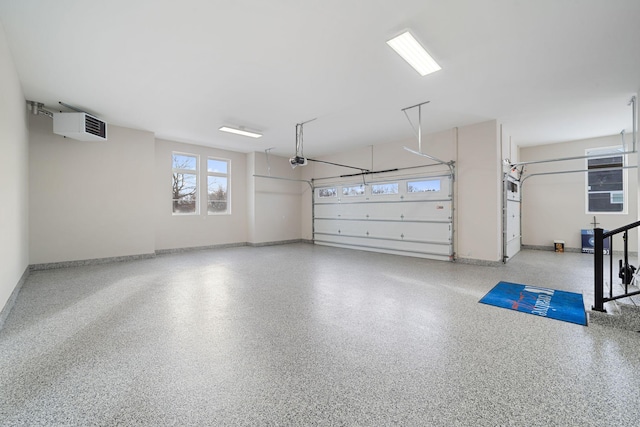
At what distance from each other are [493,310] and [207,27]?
4.47 m

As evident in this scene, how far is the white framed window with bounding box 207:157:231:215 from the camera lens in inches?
321

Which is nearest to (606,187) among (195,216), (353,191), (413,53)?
(353,191)

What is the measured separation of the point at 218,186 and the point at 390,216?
208 inches

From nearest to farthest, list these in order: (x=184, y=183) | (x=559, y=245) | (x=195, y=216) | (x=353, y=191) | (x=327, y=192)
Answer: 1. (x=559, y=245)
2. (x=184, y=183)
3. (x=195, y=216)
4. (x=353, y=191)
5. (x=327, y=192)

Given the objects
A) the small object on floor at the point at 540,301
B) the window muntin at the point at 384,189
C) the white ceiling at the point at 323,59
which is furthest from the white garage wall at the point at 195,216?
the small object on floor at the point at 540,301

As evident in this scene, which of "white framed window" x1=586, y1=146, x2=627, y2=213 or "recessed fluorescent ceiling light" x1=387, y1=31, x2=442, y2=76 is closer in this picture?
"recessed fluorescent ceiling light" x1=387, y1=31, x2=442, y2=76

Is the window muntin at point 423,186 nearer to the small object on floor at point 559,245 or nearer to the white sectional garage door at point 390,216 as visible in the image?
the white sectional garage door at point 390,216

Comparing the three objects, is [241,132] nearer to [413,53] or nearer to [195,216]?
[195,216]

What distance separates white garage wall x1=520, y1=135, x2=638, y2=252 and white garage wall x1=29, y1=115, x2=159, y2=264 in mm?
10458

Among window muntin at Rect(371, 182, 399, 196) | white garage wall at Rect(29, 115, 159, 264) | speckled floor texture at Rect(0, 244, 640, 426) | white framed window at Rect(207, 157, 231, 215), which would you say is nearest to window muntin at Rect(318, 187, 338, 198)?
window muntin at Rect(371, 182, 399, 196)

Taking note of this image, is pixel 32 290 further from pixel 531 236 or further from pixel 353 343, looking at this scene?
pixel 531 236

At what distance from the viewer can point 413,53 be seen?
10.5 ft

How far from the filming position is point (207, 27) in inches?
112

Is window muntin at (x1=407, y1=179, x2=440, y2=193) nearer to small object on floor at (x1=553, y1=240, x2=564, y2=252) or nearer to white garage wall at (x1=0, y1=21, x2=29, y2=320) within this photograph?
small object on floor at (x1=553, y1=240, x2=564, y2=252)
